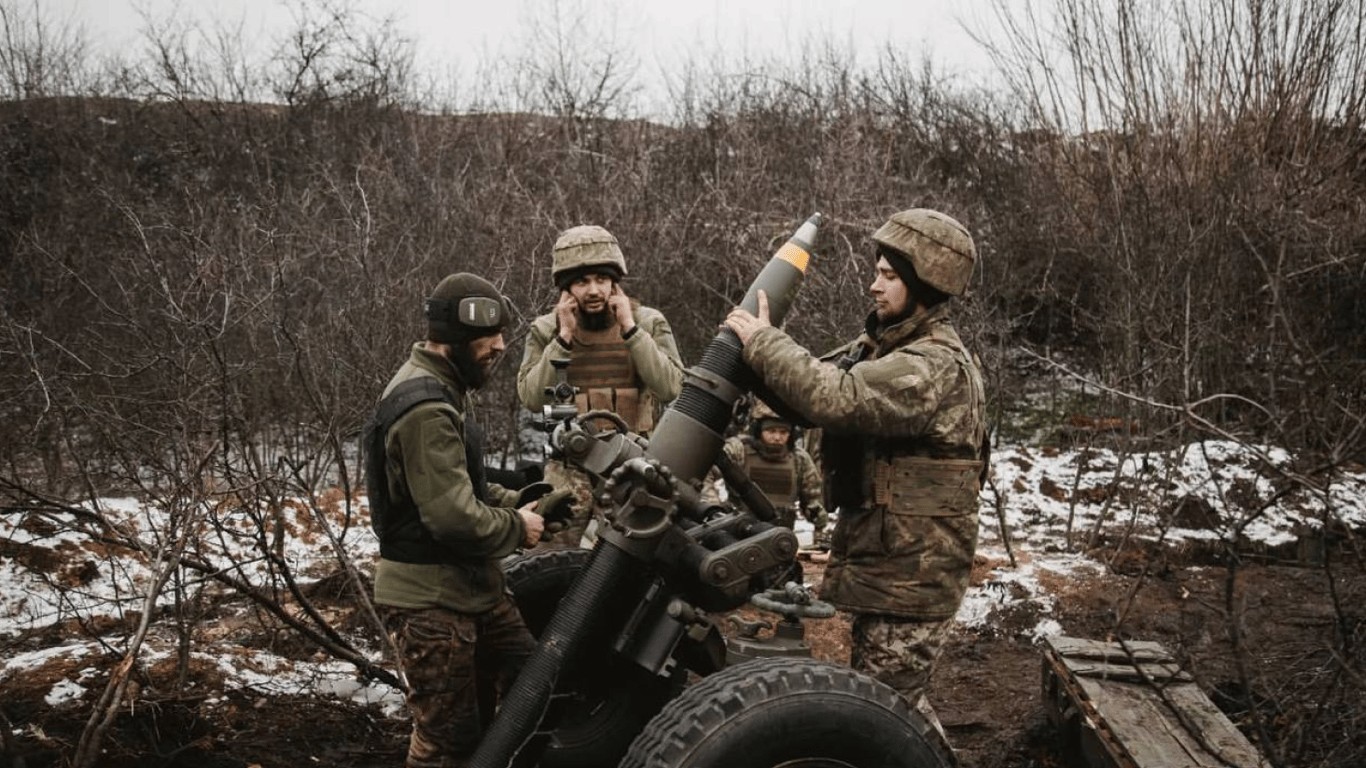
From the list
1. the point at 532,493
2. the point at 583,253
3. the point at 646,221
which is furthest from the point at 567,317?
the point at 646,221

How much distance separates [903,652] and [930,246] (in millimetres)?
1377

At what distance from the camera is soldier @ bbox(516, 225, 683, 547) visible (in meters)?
5.56

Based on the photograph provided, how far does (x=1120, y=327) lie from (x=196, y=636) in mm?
7921

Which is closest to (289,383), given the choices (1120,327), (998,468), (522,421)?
(522,421)

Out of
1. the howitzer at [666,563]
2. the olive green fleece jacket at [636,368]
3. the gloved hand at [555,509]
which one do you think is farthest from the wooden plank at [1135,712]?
the olive green fleece jacket at [636,368]

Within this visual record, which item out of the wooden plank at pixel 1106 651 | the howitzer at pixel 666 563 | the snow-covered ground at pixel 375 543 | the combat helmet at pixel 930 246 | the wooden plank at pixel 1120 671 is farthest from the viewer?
the snow-covered ground at pixel 375 543

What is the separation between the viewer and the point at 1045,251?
14.3 meters

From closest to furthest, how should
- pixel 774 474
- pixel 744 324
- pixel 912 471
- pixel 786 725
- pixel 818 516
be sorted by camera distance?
1. pixel 786 725
2. pixel 744 324
3. pixel 912 471
4. pixel 774 474
5. pixel 818 516

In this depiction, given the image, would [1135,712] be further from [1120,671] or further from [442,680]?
[442,680]

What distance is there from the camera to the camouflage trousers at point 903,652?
149 inches

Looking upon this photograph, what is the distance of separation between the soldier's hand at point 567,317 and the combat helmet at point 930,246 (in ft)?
7.41

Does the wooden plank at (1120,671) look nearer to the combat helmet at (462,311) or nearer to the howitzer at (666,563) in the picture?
the howitzer at (666,563)

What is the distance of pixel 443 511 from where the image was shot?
11.3ft

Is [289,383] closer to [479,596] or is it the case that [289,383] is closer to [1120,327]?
[479,596]
